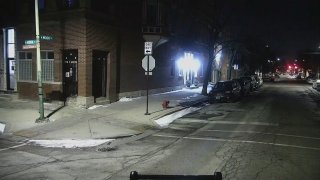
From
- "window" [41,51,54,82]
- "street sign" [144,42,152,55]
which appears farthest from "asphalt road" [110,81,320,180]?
"window" [41,51,54,82]

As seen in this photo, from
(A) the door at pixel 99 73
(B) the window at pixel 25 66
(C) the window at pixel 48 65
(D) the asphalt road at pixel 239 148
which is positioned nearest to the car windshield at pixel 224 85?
(D) the asphalt road at pixel 239 148

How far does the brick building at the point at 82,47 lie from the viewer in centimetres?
1998

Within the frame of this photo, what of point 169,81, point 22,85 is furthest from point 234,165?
point 169,81

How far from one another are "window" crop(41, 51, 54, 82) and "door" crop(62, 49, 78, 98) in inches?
31.7

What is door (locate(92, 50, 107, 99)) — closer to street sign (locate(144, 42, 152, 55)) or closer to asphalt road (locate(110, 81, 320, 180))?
street sign (locate(144, 42, 152, 55))

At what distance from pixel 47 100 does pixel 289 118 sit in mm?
12527

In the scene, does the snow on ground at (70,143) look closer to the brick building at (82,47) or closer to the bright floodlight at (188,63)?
the brick building at (82,47)

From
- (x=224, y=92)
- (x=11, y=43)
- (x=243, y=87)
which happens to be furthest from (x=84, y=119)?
(x=243, y=87)

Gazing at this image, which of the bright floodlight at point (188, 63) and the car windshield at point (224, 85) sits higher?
the bright floodlight at point (188, 63)

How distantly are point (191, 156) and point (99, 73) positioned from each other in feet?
40.8

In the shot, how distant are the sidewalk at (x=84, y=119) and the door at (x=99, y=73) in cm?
101

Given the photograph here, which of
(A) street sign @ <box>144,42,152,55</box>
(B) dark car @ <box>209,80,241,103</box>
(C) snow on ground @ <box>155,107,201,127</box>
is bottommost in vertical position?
(C) snow on ground @ <box>155,107,201,127</box>

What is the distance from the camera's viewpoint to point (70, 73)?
825 inches

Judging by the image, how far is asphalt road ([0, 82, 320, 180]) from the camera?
28.5 ft
